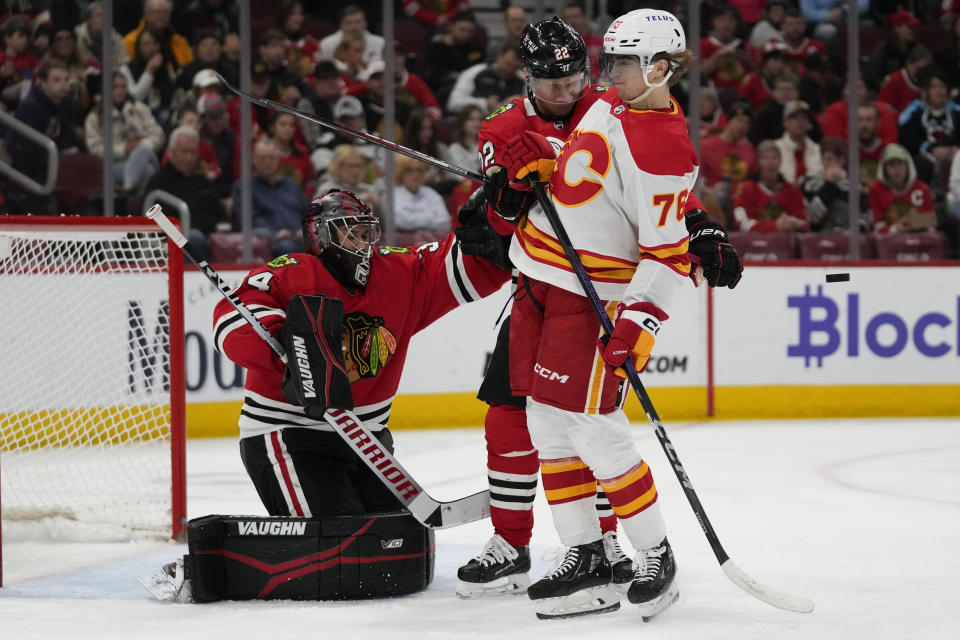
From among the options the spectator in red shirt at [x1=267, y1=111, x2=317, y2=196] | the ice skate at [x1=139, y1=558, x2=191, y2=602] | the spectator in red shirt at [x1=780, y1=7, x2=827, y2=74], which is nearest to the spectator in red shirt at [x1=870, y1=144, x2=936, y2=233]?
the spectator in red shirt at [x1=780, y1=7, x2=827, y2=74]

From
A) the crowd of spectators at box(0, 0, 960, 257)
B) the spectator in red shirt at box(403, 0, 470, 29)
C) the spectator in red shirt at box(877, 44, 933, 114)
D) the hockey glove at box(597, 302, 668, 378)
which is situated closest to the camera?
the hockey glove at box(597, 302, 668, 378)

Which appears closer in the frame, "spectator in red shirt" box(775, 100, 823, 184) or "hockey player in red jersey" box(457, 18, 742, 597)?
"hockey player in red jersey" box(457, 18, 742, 597)

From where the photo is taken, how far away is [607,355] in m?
2.37

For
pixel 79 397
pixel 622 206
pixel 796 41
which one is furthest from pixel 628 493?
pixel 796 41

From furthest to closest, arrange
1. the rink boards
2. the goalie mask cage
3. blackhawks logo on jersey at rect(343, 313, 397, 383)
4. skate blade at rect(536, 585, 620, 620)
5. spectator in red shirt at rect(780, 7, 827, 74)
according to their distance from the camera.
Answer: spectator in red shirt at rect(780, 7, 827, 74) → the rink boards → the goalie mask cage → blackhawks logo on jersey at rect(343, 313, 397, 383) → skate blade at rect(536, 585, 620, 620)

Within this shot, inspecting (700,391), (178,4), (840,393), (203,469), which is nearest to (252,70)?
(178,4)

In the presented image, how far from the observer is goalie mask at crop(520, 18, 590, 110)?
267cm

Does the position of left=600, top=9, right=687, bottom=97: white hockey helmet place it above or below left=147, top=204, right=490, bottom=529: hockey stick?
above

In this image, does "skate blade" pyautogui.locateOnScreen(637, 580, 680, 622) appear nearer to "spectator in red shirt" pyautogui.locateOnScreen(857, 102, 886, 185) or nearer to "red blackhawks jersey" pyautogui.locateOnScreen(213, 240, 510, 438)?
"red blackhawks jersey" pyautogui.locateOnScreen(213, 240, 510, 438)

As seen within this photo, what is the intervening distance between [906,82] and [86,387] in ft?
14.4

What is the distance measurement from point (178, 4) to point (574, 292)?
4097mm

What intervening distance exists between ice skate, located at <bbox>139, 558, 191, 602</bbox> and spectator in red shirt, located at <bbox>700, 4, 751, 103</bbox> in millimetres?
4559

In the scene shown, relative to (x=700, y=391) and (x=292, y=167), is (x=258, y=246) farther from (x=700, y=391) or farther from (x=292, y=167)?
(x=700, y=391)

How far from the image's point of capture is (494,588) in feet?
9.02
